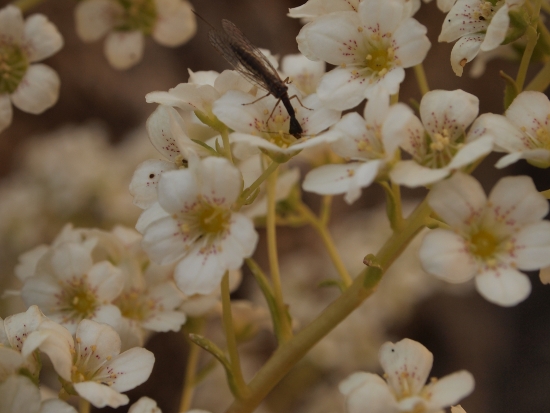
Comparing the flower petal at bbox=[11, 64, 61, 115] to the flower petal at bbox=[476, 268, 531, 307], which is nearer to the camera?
the flower petal at bbox=[476, 268, 531, 307]

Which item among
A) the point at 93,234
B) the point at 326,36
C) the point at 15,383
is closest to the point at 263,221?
the point at 93,234

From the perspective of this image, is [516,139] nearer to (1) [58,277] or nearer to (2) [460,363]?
(1) [58,277]

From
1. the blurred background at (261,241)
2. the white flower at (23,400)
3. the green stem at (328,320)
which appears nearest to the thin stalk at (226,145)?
the green stem at (328,320)

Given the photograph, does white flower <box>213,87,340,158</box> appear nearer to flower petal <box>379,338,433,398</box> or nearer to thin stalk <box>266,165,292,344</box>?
thin stalk <box>266,165,292,344</box>

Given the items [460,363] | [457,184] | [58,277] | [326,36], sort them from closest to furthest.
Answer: [457,184]
[326,36]
[58,277]
[460,363]

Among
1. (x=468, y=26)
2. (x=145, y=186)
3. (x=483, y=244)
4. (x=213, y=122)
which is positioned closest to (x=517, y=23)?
(x=468, y=26)

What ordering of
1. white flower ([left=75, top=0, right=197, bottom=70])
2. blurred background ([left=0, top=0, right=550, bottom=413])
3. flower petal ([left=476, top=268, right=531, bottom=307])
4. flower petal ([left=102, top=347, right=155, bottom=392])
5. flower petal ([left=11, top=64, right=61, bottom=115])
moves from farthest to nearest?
blurred background ([left=0, top=0, right=550, bottom=413]) < white flower ([left=75, top=0, right=197, bottom=70]) < flower petal ([left=11, top=64, right=61, bottom=115]) < flower petal ([left=102, top=347, right=155, bottom=392]) < flower petal ([left=476, top=268, right=531, bottom=307])

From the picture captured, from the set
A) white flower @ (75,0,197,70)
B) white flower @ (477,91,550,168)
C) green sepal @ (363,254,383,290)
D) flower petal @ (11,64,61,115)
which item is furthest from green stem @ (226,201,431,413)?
white flower @ (75,0,197,70)

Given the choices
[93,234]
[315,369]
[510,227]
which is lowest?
[315,369]
